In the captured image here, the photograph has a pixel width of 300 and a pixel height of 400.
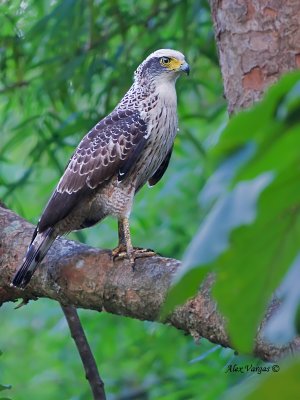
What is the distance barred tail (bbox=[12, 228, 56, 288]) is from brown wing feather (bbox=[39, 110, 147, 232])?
0.32 meters

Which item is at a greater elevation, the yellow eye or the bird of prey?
the yellow eye

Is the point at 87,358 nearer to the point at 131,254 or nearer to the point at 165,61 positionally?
the point at 131,254

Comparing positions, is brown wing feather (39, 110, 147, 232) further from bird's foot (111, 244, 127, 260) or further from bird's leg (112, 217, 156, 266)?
bird's foot (111, 244, 127, 260)

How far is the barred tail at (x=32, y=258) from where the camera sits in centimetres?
336

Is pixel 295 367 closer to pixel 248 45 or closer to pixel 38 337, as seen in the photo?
pixel 248 45

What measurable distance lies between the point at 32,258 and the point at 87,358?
572 mm

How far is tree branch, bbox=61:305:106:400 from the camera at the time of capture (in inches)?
143

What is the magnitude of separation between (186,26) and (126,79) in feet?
1.69

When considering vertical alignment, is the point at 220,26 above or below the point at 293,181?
above

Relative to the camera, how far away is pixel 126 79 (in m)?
5.41

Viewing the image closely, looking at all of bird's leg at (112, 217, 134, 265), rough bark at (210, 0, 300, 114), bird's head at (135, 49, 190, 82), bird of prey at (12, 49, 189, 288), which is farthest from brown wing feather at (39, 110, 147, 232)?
rough bark at (210, 0, 300, 114)

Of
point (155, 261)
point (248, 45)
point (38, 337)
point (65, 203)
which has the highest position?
point (248, 45)

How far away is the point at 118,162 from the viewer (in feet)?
13.6

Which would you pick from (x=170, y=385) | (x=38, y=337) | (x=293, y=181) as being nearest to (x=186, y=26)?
(x=170, y=385)
